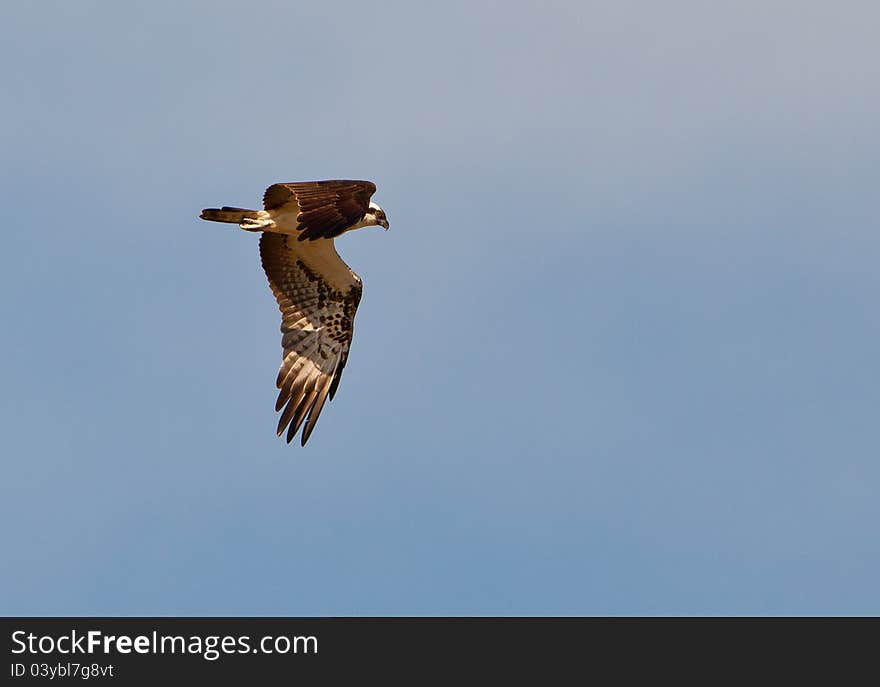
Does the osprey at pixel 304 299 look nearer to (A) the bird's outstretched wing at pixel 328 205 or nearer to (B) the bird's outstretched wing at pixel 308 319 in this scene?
(B) the bird's outstretched wing at pixel 308 319

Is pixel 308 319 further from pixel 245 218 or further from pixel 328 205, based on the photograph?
pixel 328 205

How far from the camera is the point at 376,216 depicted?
3303 centimetres

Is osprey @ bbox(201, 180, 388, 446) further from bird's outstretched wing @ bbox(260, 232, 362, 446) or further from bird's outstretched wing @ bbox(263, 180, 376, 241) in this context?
bird's outstretched wing @ bbox(263, 180, 376, 241)

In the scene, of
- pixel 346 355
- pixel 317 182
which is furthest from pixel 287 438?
pixel 317 182

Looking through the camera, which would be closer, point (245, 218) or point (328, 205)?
point (328, 205)

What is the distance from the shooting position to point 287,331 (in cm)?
3391

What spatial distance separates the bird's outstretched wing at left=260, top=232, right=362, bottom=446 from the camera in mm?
33281

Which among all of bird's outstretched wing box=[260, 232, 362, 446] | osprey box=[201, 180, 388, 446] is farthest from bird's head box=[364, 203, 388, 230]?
bird's outstretched wing box=[260, 232, 362, 446]

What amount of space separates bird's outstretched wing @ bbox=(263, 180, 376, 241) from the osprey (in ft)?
4.44

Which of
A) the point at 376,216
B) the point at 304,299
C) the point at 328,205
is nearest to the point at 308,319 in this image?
the point at 304,299

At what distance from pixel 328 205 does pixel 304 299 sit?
4544 mm
